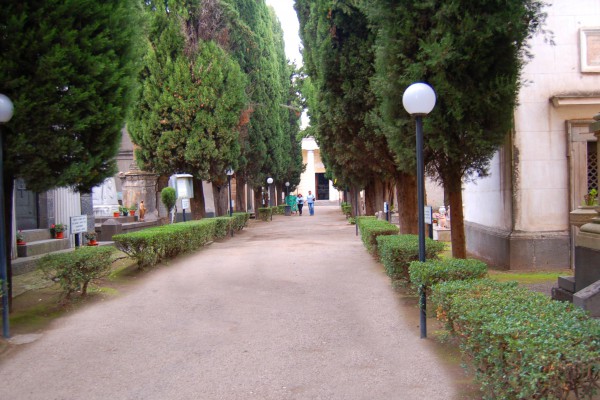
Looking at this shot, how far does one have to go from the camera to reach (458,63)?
7098mm

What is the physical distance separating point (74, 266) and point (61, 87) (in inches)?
98.0

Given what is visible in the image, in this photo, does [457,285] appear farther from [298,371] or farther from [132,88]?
[132,88]

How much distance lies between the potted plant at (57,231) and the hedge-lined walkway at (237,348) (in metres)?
5.15

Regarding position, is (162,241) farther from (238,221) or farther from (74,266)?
(238,221)

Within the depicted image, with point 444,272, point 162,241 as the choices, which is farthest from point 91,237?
point 444,272

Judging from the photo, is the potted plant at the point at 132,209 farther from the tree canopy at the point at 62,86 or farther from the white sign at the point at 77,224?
the tree canopy at the point at 62,86

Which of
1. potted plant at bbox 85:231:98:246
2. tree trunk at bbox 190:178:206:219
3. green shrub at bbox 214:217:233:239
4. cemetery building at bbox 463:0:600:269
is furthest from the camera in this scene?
tree trunk at bbox 190:178:206:219

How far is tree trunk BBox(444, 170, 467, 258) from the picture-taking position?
26.7ft

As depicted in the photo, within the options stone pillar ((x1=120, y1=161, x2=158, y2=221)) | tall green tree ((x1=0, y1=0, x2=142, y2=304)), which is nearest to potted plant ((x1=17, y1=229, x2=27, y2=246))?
tall green tree ((x1=0, y1=0, x2=142, y2=304))

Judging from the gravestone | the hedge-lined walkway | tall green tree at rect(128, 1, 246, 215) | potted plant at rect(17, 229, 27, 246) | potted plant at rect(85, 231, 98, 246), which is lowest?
the hedge-lined walkway

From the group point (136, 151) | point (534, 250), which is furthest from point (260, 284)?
point (136, 151)

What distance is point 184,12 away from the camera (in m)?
18.3

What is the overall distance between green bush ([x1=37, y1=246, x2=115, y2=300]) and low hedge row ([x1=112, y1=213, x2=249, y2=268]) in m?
2.29

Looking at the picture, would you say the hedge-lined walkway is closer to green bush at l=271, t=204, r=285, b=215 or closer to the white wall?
the white wall
